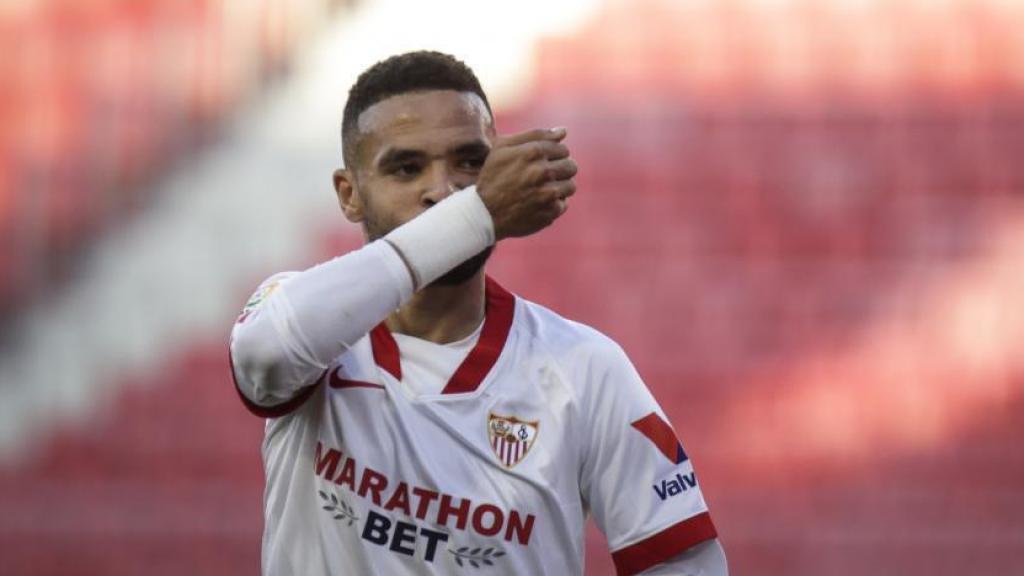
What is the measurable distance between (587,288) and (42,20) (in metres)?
2.14

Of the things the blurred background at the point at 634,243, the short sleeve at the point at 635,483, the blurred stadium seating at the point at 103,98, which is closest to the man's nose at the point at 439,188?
the short sleeve at the point at 635,483

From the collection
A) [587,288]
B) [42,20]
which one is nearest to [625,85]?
[587,288]

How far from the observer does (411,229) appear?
6.11 ft

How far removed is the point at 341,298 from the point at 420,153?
30 centimetres

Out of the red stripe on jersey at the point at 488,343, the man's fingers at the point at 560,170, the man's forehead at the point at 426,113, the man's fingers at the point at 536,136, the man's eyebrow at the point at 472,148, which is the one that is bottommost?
the red stripe on jersey at the point at 488,343

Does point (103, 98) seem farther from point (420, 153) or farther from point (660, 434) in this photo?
point (660, 434)

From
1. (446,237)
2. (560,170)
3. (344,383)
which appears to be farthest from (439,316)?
(560,170)

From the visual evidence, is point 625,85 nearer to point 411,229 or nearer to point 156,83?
point 156,83

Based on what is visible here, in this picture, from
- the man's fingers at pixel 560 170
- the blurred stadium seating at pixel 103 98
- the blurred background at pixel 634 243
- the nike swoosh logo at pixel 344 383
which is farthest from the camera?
the blurred stadium seating at pixel 103 98

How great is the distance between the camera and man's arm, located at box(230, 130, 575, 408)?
1796 millimetres

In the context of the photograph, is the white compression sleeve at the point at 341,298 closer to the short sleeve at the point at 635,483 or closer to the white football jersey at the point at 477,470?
the white football jersey at the point at 477,470

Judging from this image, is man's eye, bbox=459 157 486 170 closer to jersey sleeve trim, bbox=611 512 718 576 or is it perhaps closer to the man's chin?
the man's chin

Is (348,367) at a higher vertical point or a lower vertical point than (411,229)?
lower

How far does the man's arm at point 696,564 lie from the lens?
78.6 inches
